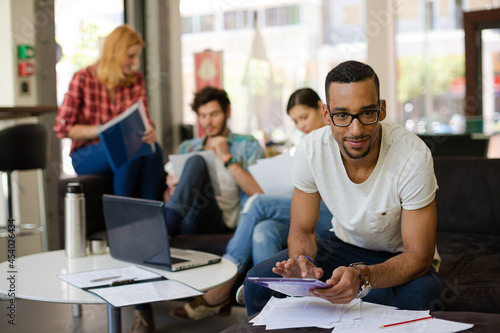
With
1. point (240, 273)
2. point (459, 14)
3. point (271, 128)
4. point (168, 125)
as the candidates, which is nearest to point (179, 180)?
point (240, 273)

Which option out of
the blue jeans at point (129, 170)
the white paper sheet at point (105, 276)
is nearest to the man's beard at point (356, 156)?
the white paper sheet at point (105, 276)

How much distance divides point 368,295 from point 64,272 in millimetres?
999

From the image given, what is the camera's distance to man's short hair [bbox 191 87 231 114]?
309 centimetres

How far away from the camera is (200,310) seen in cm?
251

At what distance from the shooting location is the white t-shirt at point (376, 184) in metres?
1.57

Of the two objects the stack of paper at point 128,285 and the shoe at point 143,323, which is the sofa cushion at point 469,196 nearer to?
the shoe at point 143,323

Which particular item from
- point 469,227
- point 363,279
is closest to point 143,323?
point 363,279

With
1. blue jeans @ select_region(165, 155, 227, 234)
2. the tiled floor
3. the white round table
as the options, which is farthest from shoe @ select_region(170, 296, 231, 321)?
the white round table

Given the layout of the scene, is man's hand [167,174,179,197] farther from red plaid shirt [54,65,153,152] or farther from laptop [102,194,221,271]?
laptop [102,194,221,271]

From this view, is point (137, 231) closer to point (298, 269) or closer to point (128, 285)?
point (128, 285)

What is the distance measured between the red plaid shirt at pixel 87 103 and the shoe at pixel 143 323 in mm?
1158

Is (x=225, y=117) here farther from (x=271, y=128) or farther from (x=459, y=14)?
(x=459, y=14)

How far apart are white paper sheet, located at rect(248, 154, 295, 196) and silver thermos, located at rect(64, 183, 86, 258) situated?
93 cm

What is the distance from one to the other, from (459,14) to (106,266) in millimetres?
5703
